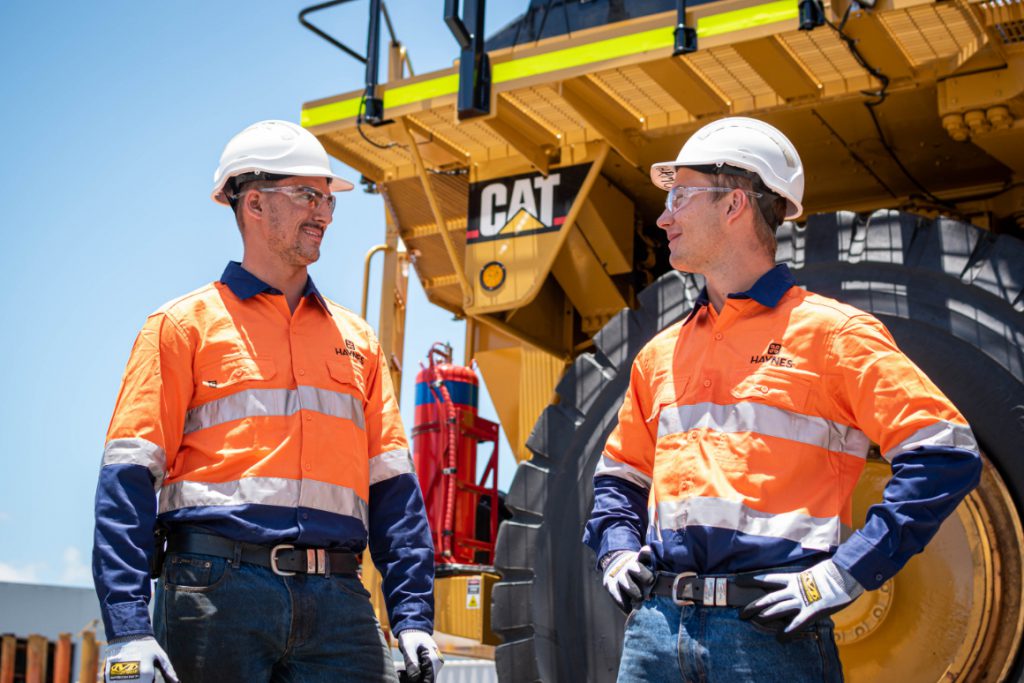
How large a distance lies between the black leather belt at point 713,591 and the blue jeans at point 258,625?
2.60ft

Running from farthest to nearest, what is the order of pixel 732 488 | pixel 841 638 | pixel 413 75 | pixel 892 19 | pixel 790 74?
1. pixel 413 75
2. pixel 790 74
3. pixel 892 19
4. pixel 841 638
5. pixel 732 488

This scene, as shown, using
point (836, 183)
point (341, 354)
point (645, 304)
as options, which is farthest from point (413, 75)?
point (341, 354)

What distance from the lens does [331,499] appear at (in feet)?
9.91

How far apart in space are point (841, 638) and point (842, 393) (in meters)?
1.76

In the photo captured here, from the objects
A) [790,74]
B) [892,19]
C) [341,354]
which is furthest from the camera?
[790,74]

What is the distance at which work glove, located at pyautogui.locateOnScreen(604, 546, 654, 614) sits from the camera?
8.97 ft

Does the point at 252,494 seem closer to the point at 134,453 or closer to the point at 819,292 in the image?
the point at 134,453

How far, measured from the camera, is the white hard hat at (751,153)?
2984mm

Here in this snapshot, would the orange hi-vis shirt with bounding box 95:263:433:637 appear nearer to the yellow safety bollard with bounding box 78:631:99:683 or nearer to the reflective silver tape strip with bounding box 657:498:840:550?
the reflective silver tape strip with bounding box 657:498:840:550

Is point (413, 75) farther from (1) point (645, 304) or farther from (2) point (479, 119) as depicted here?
(1) point (645, 304)

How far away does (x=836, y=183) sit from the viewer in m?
5.93

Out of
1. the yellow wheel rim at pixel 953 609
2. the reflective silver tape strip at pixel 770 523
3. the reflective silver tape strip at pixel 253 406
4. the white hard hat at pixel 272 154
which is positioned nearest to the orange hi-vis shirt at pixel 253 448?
the reflective silver tape strip at pixel 253 406

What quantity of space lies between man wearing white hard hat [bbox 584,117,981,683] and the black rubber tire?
1.38 metres

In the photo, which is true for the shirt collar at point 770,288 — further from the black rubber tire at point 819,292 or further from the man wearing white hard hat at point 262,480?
the black rubber tire at point 819,292
